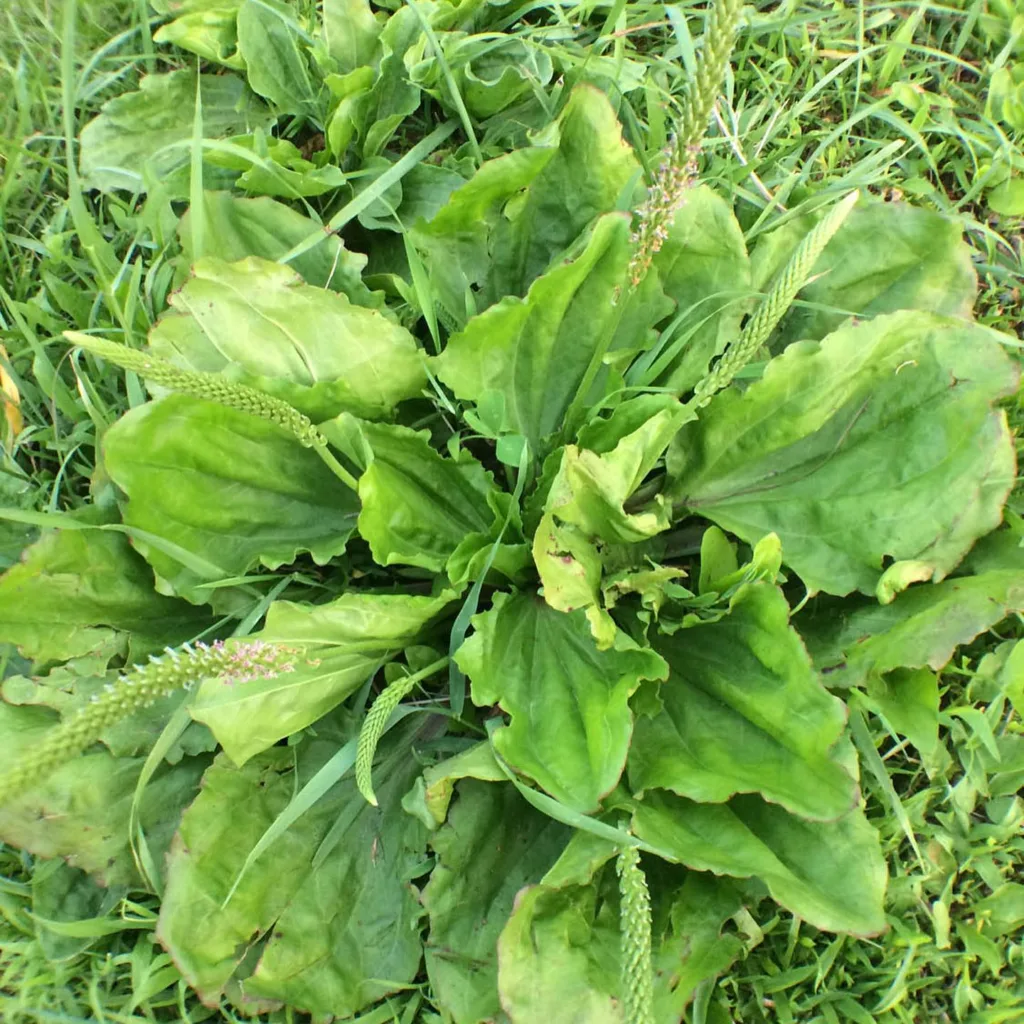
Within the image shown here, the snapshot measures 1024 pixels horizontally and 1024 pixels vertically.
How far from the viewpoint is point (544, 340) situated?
1975 millimetres

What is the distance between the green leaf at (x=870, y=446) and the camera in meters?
1.83

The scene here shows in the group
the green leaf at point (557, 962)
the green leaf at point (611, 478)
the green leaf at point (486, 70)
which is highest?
the green leaf at point (486, 70)

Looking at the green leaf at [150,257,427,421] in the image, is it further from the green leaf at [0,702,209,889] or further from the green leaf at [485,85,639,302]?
the green leaf at [0,702,209,889]

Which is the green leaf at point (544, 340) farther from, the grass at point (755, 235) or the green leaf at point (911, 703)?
the green leaf at point (911, 703)

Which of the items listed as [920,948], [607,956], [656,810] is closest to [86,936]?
[607,956]

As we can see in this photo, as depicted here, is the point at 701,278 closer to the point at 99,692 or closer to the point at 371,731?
the point at 371,731

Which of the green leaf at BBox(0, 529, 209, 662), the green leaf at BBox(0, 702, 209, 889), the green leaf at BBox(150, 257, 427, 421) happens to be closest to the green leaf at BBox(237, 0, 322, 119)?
the green leaf at BBox(150, 257, 427, 421)

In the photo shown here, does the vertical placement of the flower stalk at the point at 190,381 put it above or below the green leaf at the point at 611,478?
above

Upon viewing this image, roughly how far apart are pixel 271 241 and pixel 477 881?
1447 millimetres

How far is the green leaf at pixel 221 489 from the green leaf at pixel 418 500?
0.45ft

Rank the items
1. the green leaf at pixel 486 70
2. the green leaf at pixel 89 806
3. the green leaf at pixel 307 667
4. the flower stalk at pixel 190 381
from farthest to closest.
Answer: the green leaf at pixel 486 70, the green leaf at pixel 89 806, the green leaf at pixel 307 667, the flower stalk at pixel 190 381

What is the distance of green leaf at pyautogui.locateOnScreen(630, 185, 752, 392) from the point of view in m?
2.00

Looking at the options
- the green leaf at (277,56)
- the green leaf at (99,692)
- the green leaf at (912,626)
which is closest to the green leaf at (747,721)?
the green leaf at (912,626)

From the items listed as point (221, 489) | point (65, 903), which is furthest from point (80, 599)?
point (65, 903)
